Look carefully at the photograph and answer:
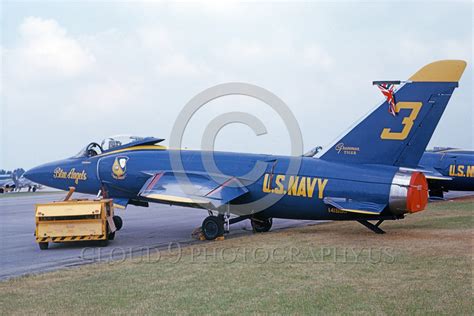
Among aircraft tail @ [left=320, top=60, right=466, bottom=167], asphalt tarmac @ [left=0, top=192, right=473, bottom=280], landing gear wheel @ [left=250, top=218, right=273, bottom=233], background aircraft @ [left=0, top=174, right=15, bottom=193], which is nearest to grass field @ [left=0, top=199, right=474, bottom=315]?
asphalt tarmac @ [left=0, top=192, right=473, bottom=280]

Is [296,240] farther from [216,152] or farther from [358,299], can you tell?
[358,299]

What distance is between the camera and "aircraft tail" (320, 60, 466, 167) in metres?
13.2

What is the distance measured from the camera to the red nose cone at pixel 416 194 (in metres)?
12.9

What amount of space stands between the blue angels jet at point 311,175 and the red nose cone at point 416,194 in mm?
24

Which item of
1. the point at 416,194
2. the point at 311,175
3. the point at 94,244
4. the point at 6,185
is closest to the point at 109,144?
the point at 94,244

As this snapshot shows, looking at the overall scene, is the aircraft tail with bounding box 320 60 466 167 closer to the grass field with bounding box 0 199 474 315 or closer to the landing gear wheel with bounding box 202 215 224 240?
the grass field with bounding box 0 199 474 315

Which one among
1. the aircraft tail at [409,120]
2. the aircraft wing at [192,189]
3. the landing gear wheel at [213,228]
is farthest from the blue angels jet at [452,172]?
the landing gear wheel at [213,228]

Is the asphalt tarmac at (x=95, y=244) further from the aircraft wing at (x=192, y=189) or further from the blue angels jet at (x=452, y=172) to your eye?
the blue angels jet at (x=452, y=172)

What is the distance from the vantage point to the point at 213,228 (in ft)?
49.8

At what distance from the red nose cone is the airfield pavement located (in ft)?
18.9

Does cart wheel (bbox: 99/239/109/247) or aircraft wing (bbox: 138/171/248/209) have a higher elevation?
aircraft wing (bbox: 138/171/248/209)

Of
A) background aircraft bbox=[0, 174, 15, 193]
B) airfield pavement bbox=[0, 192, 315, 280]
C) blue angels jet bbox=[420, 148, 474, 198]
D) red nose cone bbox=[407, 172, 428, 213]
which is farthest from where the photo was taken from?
background aircraft bbox=[0, 174, 15, 193]

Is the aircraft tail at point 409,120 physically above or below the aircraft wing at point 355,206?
above

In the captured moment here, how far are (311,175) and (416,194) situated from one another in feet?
9.15
